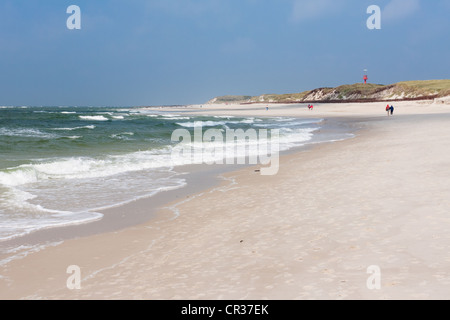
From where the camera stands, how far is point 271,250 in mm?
5387

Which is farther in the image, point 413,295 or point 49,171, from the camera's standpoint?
point 49,171

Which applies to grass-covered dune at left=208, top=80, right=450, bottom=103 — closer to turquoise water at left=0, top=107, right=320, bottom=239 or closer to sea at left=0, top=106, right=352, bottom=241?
sea at left=0, top=106, right=352, bottom=241

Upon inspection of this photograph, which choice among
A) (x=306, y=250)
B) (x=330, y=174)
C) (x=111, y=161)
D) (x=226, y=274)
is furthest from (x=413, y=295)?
(x=111, y=161)

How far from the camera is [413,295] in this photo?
3709 mm

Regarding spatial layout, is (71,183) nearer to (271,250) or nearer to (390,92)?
(271,250)

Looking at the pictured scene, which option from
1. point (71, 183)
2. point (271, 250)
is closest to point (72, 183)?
point (71, 183)

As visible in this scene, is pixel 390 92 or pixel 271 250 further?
pixel 390 92

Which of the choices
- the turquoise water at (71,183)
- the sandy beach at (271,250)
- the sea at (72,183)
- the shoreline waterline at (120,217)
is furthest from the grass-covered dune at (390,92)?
the sandy beach at (271,250)

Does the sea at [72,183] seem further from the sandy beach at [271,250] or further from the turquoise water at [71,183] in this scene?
the sandy beach at [271,250]

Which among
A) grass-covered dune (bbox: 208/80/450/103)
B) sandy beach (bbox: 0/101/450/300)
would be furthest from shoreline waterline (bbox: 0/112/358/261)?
grass-covered dune (bbox: 208/80/450/103)

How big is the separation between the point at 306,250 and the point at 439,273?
165cm

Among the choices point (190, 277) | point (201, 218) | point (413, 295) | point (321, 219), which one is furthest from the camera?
point (201, 218)

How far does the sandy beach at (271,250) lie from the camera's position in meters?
4.21
